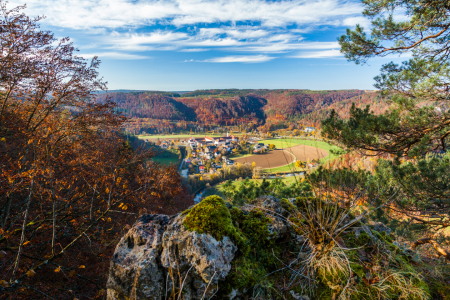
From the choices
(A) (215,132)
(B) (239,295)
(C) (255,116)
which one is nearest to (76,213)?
(B) (239,295)

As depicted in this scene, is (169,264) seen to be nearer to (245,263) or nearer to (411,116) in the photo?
(245,263)

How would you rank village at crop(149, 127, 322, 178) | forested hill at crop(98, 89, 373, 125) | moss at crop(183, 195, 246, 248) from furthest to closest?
forested hill at crop(98, 89, 373, 125) < village at crop(149, 127, 322, 178) < moss at crop(183, 195, 246, 248)

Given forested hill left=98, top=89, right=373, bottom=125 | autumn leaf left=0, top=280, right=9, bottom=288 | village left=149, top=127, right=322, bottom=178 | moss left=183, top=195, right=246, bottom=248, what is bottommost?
village left=149, top=127, right=322, bottom=178

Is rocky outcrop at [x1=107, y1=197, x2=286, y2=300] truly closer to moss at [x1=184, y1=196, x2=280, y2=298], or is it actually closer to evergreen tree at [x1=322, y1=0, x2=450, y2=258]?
moss at [x1=184, y1=196, x2=280, y2=298]

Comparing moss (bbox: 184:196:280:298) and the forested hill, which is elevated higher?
the forested hill

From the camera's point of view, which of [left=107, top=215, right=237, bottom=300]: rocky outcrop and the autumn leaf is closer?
[left=107, top=215, right=237, bottom=300]: rocky outcrop

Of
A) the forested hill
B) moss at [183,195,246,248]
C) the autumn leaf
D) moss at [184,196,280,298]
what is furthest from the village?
moss at [183,195,246,248]

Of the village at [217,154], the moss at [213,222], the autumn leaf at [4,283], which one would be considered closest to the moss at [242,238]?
the moss at [213,222]

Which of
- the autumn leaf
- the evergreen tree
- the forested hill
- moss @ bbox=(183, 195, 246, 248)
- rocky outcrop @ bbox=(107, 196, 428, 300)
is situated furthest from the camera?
the forested hill

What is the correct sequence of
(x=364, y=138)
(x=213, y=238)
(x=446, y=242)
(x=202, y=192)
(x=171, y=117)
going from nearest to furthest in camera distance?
1. (x=213, y=238)
2. (x=364, y=138)
3. (x=446, y=242)
4. (x=202, y=192)
5. (x=171, y=117)

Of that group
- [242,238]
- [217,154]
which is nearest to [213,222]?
[242,238]

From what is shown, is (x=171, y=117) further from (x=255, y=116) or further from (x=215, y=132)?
(x=255, y=116)
